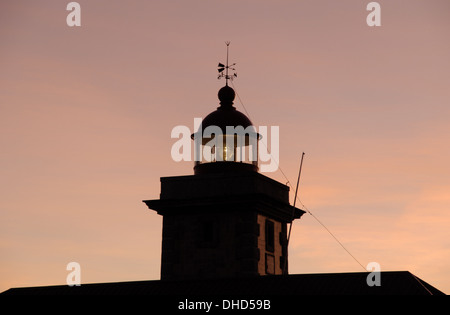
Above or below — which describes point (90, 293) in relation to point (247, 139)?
Result: below

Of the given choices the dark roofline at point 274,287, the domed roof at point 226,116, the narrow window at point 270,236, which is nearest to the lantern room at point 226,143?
the domed roof at point 226,116

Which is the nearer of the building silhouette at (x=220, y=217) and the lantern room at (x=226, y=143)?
the building silhouette at (x=220, y=217)

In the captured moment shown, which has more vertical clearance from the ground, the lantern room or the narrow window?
the lantern room

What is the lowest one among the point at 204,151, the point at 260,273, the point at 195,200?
the point at 260,273

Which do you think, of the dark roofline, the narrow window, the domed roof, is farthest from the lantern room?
the dark roofline

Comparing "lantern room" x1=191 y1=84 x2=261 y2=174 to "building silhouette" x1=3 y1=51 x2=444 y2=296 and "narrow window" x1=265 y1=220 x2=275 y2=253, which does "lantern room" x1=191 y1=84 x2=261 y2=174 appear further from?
"narrow window" x1=265 y1=220 x2=275 y2=253

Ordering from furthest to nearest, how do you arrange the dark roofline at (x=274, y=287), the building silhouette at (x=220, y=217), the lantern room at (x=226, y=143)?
the lantern room at (x=226, y=143) < the building silhouette at (x=220, y=217) < the dark roofline at (x=274, y=287)

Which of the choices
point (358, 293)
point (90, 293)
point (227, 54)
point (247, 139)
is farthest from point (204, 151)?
point (358, 293)

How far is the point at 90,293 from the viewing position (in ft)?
158

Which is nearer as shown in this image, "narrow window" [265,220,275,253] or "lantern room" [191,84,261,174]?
"narrow window" [265,220,275,253]

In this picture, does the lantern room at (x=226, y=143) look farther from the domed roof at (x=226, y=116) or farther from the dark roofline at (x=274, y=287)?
the dark roofline at (x=274, y=287)
